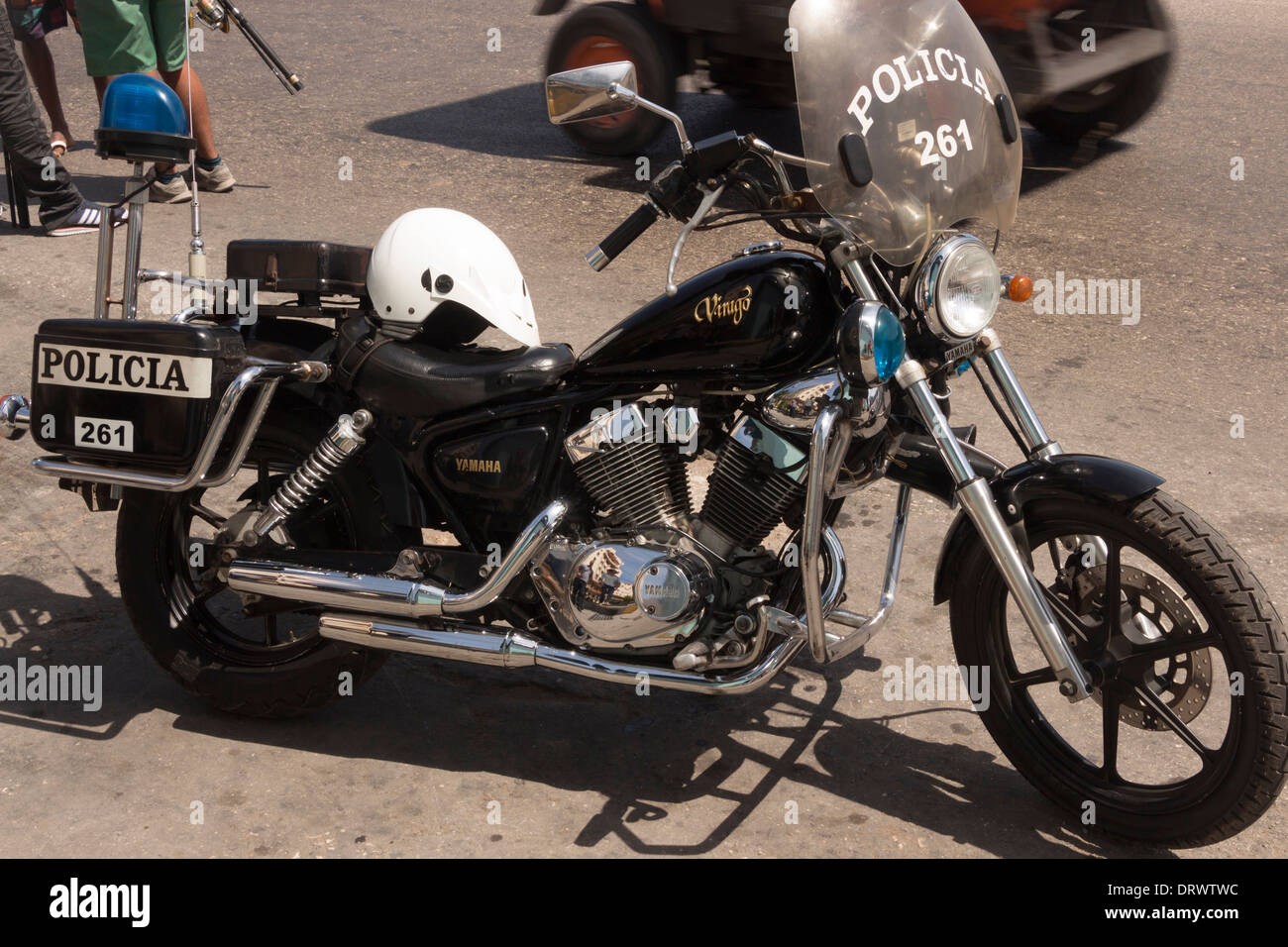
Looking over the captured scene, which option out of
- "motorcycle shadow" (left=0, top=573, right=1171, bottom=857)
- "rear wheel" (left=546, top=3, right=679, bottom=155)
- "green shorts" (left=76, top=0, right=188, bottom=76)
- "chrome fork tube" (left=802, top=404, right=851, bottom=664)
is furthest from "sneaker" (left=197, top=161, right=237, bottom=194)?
"chrome fork tube" (left=802, top=404, right=851, bottom=664)

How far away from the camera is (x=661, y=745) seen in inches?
134

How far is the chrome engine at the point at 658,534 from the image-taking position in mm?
3020

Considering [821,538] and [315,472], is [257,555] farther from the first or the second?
[821,538]

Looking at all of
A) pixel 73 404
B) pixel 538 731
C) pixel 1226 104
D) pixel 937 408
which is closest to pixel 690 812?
pixel 538 731

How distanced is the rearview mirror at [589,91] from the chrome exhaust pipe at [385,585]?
869 millimetres

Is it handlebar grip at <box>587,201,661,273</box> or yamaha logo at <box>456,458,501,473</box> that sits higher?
handlebar grip at <box>587,201,661,273</box>

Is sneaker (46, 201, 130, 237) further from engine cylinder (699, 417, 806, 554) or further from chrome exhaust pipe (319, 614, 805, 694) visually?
engine cylinder (699, 417, 806, 554)

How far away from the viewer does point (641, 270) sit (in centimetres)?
658

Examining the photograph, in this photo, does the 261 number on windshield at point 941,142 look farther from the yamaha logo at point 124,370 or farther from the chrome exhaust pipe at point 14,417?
the chrome exhaust pipe at point 14,417

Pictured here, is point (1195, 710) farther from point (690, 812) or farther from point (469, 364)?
point (469, 364)

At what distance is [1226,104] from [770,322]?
7.60 metres

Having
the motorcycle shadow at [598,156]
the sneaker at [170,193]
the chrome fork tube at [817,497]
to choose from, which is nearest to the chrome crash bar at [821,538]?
the chrome fork tube at [817,497]

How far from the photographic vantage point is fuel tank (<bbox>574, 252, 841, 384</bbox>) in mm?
2912

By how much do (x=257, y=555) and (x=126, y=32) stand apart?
486 centimetres
